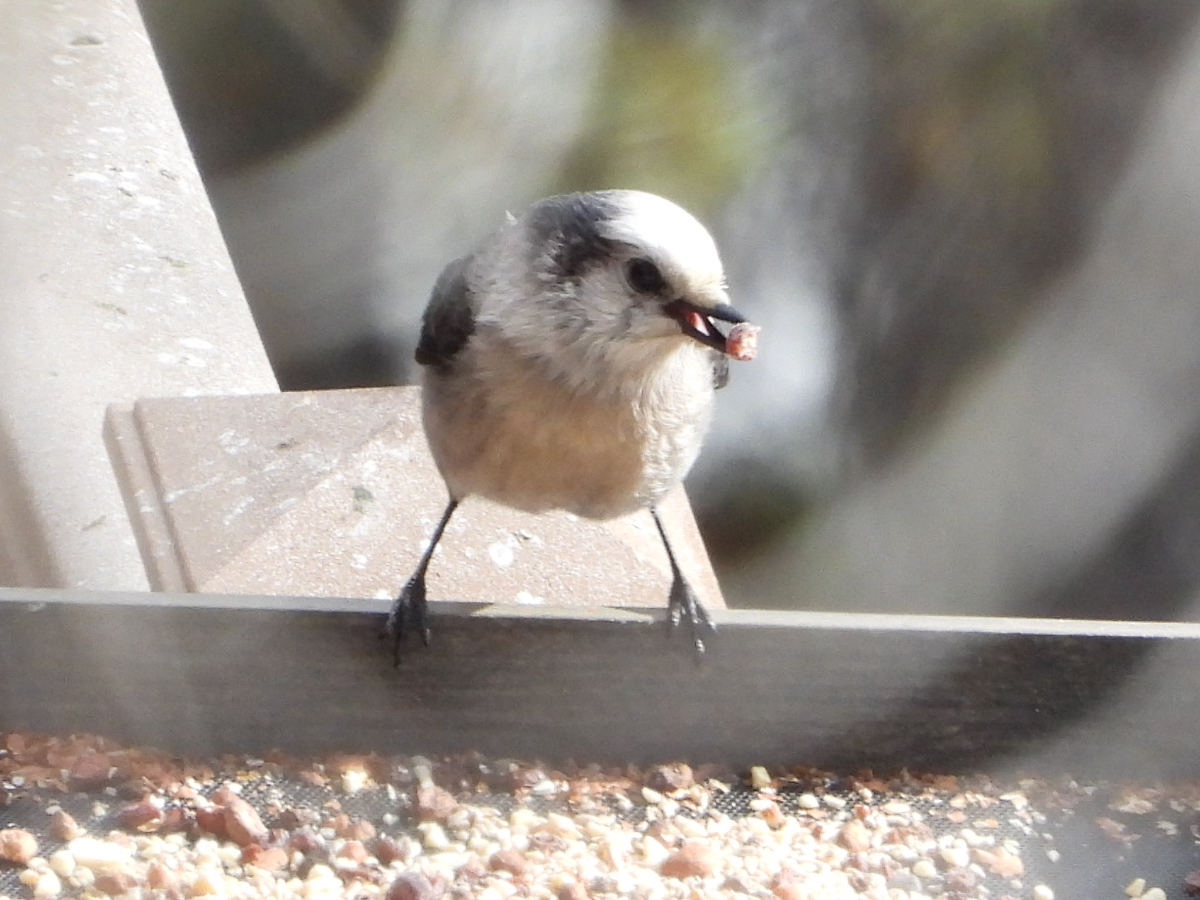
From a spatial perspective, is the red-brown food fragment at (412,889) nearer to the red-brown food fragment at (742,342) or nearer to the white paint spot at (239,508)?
the red-brown food fragment at (742,342)

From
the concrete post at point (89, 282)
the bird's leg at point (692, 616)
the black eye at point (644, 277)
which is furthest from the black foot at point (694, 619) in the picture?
the concrete post at point (89, 282)

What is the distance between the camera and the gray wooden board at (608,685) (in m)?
1.24

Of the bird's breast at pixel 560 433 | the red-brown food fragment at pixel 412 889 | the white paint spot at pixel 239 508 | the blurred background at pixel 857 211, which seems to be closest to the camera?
the red-brown food fragment at pixel 412 889

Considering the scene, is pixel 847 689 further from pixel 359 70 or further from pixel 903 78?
pixel 359 70

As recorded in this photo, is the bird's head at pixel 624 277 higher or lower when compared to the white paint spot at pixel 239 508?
higher

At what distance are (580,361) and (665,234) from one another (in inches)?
6.9

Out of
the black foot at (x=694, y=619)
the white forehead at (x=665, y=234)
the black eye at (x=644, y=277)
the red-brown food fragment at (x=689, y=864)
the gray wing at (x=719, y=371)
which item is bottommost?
the red-brown food fragment at (x=689, y=864)

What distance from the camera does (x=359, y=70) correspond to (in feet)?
9.39

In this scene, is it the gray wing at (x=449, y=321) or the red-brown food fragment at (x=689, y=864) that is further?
the gray wing at (x=449, y=321)

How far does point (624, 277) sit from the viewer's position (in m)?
1.23

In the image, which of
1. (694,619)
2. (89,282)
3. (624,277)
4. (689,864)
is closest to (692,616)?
(694,619)

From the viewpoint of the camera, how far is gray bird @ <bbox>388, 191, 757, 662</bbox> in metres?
1.21

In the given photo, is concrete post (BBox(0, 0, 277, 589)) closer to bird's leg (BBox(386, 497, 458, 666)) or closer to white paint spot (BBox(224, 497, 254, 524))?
white paint spot (BBox(224, 497, 254, 524))

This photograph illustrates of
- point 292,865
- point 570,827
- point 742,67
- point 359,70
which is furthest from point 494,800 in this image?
point 359,70
